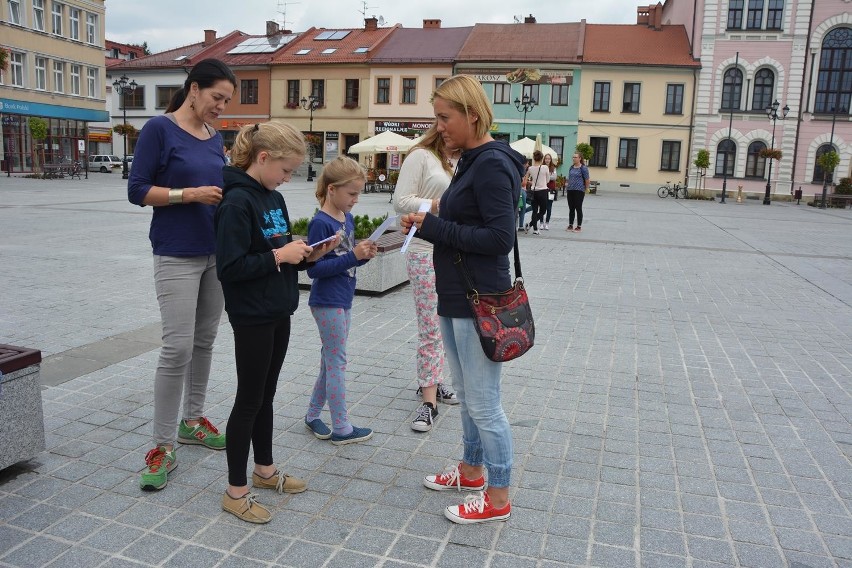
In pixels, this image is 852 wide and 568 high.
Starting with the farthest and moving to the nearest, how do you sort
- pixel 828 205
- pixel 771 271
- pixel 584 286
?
1. pixel 828 205
2. pixel 771 271
3. pixel 584 286

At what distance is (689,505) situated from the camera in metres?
3.36

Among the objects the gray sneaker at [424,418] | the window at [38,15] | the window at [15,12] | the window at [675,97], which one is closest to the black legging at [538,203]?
the gray sneaker at [424,418]

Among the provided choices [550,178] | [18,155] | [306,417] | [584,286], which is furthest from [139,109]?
[306,417]

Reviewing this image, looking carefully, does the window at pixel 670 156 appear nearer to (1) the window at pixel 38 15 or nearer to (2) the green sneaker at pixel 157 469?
(1) the window at pixel 38 15

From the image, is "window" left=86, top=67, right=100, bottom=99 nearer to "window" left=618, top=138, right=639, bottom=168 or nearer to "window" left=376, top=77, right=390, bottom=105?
"window" left=376, top=77, right=390, bottom=105

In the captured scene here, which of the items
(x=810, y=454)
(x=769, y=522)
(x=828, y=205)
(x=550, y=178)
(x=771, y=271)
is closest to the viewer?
(x=769, y=522)

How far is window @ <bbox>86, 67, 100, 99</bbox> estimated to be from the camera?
45406 millimetres

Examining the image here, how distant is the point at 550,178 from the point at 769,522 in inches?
547

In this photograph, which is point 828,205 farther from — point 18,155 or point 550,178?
point 18,155

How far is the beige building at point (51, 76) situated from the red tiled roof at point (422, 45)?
17806 millimetres

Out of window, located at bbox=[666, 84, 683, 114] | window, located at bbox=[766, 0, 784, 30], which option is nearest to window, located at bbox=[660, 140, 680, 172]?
window, located at bbox=[666, 84, 683, 114]

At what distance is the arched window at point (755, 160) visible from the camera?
Result: 135ft

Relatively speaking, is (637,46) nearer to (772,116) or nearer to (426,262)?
(772,116)

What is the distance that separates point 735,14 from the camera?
40531 mm
